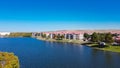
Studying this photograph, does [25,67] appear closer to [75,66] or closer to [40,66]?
[40,66]

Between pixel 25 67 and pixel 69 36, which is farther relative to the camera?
pixel 69 36

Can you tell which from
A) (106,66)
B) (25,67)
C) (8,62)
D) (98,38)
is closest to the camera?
(8,62)

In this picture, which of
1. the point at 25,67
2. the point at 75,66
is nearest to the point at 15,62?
the point at 25,67

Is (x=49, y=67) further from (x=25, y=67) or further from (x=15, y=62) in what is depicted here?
(x=15, y=62)

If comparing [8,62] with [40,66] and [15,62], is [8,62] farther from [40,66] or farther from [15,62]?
[40,66]

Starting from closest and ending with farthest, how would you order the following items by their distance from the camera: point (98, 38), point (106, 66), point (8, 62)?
point (8, 62) < point (106, 66) < point (98, 38)

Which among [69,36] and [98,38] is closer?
[98,38]

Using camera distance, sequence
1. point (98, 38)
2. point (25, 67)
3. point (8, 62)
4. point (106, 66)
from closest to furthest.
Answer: point (8, 62)
point (25, 67)
point (106, 66)
point (98, 38)

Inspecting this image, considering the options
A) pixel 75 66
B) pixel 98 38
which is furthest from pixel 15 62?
pixel 98 38

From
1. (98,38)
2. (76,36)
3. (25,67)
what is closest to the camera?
(25,67)
